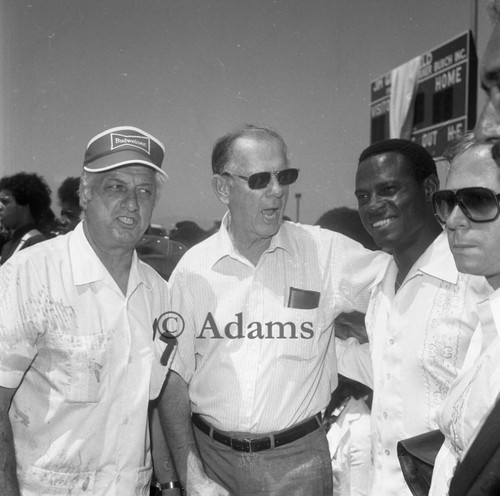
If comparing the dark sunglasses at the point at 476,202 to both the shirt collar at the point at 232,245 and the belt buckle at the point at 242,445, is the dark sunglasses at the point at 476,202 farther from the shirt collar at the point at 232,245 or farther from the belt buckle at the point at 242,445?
the belt buckle at the point at 242,445

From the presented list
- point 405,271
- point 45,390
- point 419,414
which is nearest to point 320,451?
point 419,414

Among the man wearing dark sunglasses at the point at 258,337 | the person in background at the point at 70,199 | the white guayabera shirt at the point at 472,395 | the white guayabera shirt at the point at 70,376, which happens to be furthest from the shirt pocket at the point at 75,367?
the person in background at the point at 70,199

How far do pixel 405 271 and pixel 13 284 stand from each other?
164 cm

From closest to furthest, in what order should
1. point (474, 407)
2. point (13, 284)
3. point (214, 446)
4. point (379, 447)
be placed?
point (474, 407), point (13, 284), point (379, 447), point (214, 446)

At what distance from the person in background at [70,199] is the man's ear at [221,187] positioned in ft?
5.15

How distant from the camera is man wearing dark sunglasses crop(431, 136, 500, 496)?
1614 millimetres

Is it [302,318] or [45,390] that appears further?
[302,318]

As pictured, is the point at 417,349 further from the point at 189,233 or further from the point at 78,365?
the point at 189,233

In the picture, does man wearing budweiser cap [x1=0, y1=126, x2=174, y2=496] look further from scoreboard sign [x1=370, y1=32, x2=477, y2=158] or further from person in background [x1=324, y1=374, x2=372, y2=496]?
scoreboard sign [x1=370, y1=32, x2=477, y2=158]

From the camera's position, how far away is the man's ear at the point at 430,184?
3053 mm

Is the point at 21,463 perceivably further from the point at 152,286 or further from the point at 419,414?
the point at 419,414

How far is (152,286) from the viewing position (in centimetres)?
290

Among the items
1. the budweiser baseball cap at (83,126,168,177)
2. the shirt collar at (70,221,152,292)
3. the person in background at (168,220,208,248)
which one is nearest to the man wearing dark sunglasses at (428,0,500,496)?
the shirt collar at (70,221,152,292)

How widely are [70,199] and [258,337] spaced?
2.33 metres
